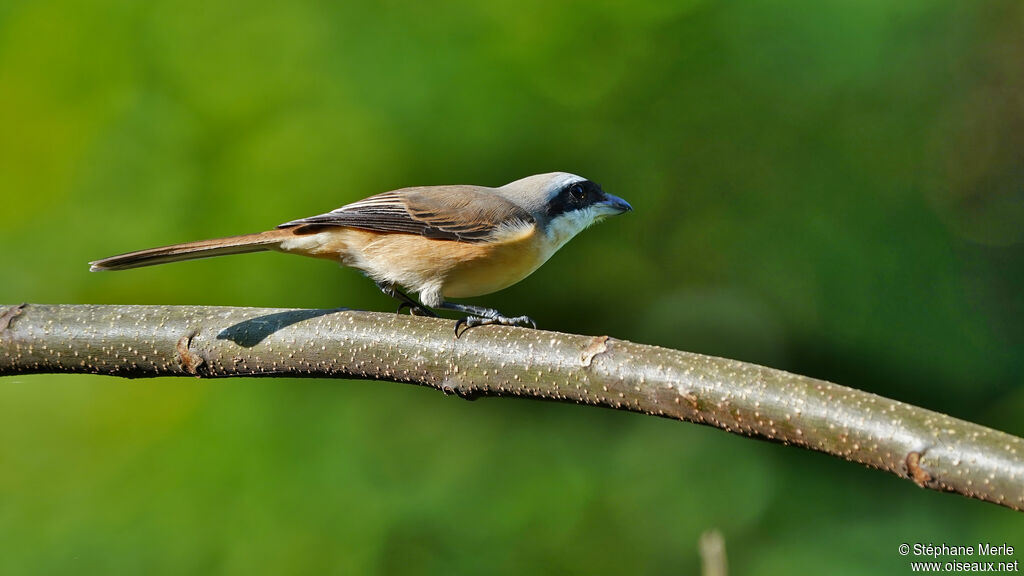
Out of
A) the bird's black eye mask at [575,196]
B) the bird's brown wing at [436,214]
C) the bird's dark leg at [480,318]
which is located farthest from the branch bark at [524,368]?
the bird's black eye mask at [575,196]

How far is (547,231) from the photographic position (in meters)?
3.92

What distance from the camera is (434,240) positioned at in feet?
12.4

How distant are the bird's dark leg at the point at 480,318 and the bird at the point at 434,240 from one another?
0.01m

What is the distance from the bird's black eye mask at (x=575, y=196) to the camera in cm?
406

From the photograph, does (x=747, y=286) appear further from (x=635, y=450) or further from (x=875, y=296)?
(x=635, y=450)

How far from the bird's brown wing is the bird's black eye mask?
0.78 feet

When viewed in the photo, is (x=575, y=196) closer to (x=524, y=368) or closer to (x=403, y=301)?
(x=403, y=301)

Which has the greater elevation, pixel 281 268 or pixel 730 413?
pixel 281 268

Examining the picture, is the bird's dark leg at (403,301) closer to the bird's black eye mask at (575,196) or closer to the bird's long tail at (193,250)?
the bird's long tail at (193,250)

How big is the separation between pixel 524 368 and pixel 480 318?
0.50m

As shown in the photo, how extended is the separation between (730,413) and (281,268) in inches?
101

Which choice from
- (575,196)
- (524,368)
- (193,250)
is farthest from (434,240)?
(524,368)

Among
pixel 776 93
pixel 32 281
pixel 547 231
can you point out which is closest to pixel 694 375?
pixel 547 231

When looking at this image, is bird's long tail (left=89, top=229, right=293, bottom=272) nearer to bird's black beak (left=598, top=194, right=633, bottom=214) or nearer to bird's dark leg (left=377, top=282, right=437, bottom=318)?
bird's dark leg (left=377, top=282, right=437, bottom=318)
